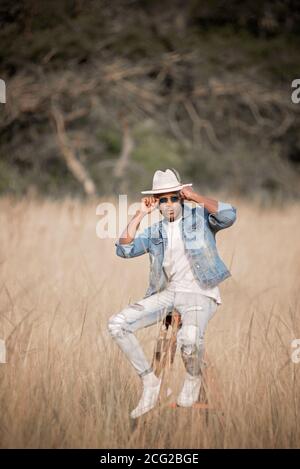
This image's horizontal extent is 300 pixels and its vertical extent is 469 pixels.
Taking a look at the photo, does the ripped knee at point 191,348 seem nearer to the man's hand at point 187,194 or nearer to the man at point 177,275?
the man at point 177,275

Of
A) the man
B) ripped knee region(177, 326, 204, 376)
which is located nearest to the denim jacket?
the man

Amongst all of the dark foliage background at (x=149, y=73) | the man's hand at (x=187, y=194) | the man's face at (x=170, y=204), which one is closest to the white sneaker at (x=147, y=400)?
the man's face at (x=170, y=204)

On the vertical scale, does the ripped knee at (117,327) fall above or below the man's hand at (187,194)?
below

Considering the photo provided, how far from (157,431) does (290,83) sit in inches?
424

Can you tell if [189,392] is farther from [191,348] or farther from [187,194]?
[187,194]

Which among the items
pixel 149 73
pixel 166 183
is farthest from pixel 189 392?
pixel 149 73

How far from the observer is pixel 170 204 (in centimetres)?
443

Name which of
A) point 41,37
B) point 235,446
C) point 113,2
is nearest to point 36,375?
point 235,446

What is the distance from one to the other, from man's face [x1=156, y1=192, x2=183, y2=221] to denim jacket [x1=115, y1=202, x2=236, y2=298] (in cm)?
6

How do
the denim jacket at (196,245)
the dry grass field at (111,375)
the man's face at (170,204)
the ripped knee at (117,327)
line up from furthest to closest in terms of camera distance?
1. the man's face at (170,204)
2. the denim jacket at (196,245)
3. the ripped knee at (117,327)
4. the dry grass field at (111,375)

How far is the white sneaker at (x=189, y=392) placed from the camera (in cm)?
411

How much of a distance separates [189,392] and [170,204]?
110 centimetres

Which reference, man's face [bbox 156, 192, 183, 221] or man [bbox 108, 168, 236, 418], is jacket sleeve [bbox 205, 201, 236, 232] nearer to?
man [bbox 108, 168, 236, 418]

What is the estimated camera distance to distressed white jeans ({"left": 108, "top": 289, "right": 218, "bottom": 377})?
4105 millimetres
